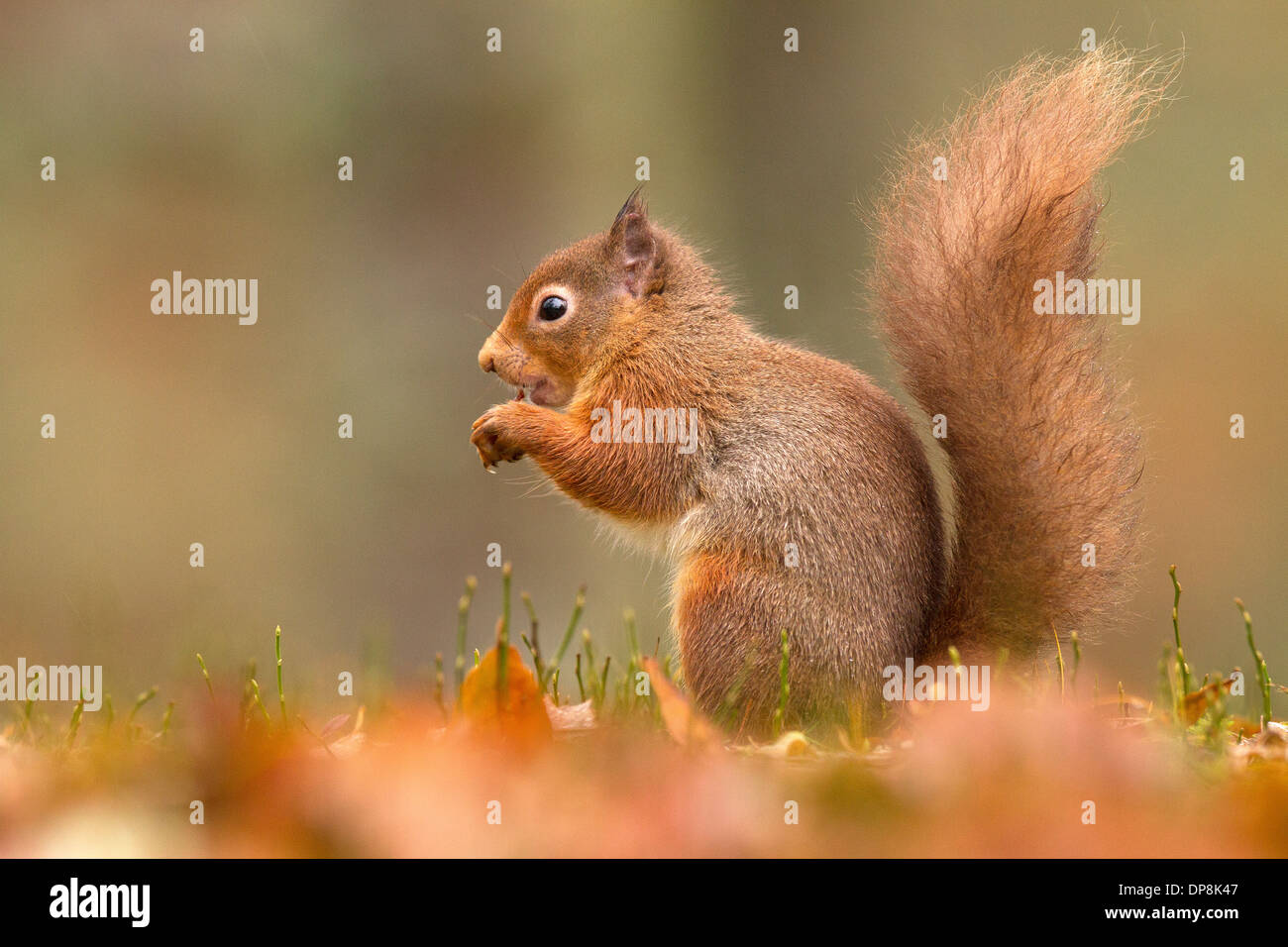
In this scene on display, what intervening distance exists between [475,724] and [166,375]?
4.16m

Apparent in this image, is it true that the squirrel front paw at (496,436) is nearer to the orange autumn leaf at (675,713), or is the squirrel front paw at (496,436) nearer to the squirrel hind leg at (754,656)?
the squirrel hind leg at (754,656)

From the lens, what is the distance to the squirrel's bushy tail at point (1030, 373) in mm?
2041

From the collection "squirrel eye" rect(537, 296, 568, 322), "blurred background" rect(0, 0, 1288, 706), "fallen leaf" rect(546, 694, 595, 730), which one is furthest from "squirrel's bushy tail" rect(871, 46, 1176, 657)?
"blurred background" rect(0, 0, 1288, 706)

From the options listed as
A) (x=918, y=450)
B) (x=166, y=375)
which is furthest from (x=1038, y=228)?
(x=166, y=375)

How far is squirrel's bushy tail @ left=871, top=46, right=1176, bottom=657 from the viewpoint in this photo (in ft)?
6.70

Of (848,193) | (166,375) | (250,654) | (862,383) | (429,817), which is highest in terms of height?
(848,193)

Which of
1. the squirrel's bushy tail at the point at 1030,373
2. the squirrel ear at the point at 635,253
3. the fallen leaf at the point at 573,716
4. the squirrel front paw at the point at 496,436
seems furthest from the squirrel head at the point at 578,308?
the fallen leaf at the point at 573,716

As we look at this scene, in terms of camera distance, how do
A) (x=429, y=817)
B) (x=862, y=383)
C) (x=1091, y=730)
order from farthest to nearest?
1. (x=862, y=383)
2. (x=1091, y=730)
3. (x=429, y=817)

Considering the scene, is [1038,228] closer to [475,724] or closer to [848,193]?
[475,724]

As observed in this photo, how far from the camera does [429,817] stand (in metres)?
1.01

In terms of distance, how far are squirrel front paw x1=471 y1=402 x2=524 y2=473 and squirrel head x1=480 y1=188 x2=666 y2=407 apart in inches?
9.2

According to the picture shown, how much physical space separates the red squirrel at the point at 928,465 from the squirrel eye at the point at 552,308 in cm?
40

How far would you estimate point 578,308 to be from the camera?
2.62 meters

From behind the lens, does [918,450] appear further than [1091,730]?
Yes
